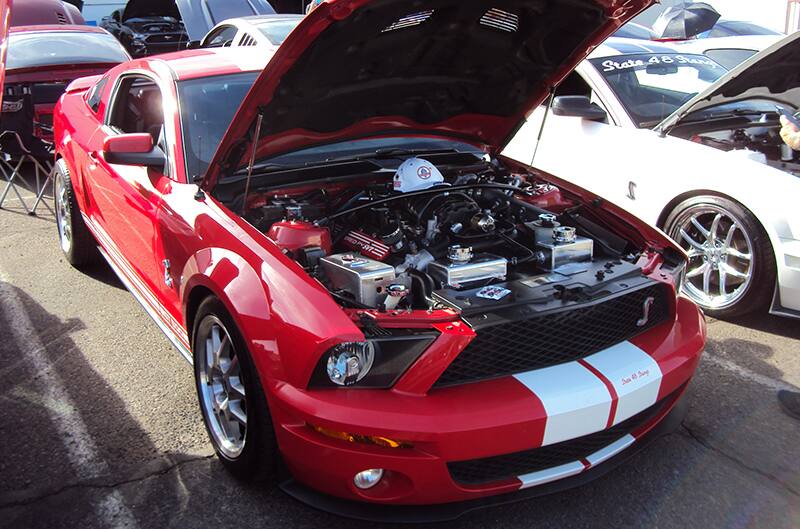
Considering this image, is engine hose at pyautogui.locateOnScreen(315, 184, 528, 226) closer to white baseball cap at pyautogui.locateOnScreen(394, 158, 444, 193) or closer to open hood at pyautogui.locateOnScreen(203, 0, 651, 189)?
white baseball cap at pyautogui.locateOnScreen(394, 158, 444, 193)

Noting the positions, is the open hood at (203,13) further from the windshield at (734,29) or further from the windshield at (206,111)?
the windshield at (734,29)

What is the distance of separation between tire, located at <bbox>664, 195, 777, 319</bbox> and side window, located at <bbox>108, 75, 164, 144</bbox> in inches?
126

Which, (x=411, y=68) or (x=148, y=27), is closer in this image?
(x=411, y=68)

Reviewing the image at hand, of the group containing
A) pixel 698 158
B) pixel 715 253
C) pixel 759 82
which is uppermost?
pixel 759 82

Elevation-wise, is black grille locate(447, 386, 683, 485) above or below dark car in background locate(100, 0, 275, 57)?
below

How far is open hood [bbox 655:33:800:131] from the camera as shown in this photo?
13.5 ft

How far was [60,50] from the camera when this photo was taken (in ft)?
24.4

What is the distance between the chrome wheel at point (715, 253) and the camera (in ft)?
12.9

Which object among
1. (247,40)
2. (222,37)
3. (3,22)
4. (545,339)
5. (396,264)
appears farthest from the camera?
(222,37)

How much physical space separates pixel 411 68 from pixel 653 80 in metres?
2.80

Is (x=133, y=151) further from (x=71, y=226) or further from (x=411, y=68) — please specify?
(x=71, y=226)

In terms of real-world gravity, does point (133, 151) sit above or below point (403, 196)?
above

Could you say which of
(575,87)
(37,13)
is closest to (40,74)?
(37,13)

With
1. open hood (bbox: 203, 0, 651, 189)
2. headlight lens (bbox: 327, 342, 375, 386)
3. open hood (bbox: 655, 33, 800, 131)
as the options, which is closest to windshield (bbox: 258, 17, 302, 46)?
open hood (bbox: 203, 0, 651, 189)
